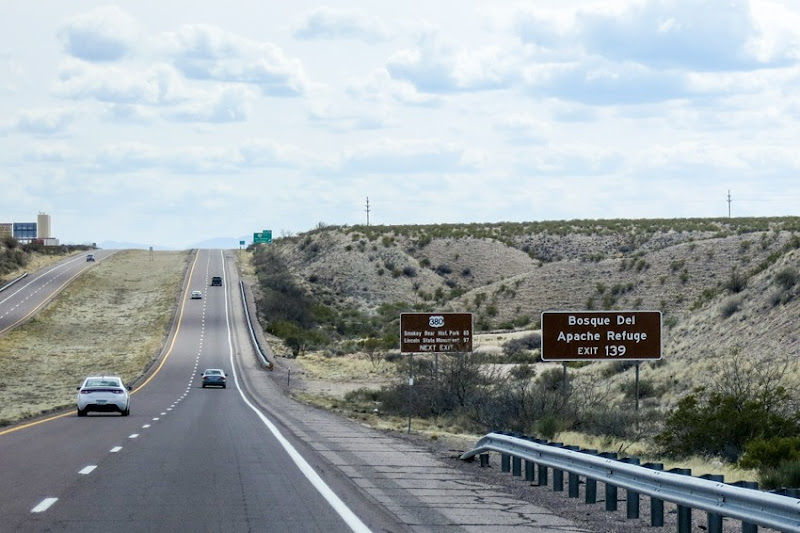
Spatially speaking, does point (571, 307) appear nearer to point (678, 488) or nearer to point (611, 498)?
point (611, 498)

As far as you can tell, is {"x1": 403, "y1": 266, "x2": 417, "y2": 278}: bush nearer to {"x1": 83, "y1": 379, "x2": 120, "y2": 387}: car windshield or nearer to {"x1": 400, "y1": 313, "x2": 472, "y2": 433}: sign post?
{"x1": 83, "y1": 379, "x2": 120, "y2": 387}: car windshield

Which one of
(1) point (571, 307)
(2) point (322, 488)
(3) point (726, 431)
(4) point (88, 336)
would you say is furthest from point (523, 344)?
(2) point (322, 488)

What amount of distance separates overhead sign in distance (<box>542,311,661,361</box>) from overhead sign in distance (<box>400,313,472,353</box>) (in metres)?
4.14

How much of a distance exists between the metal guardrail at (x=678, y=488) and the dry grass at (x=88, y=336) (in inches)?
811

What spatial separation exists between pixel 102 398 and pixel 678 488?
89.3ft

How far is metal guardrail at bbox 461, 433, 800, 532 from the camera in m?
8.52

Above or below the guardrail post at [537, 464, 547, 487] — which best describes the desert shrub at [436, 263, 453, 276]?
above

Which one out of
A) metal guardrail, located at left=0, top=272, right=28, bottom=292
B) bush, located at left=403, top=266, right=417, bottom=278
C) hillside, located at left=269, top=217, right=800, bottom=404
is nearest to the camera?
hillside, located at left=269, top=217, right=800, bottom=404

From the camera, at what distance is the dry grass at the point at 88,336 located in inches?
2519

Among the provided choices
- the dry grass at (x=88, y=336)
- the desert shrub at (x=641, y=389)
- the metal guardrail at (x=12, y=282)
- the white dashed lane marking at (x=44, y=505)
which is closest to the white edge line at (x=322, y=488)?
the white dashed lane marking at (x=44, y=505)

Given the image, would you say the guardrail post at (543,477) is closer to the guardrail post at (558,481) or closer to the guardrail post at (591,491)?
the guardrail post at (558,481)

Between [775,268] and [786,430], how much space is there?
2861 cm

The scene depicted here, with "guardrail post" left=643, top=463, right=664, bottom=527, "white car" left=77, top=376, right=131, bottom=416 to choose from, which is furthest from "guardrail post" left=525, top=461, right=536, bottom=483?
"white car" left=77, top=376, right=131, bottom=416

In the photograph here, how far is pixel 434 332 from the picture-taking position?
31.7m
